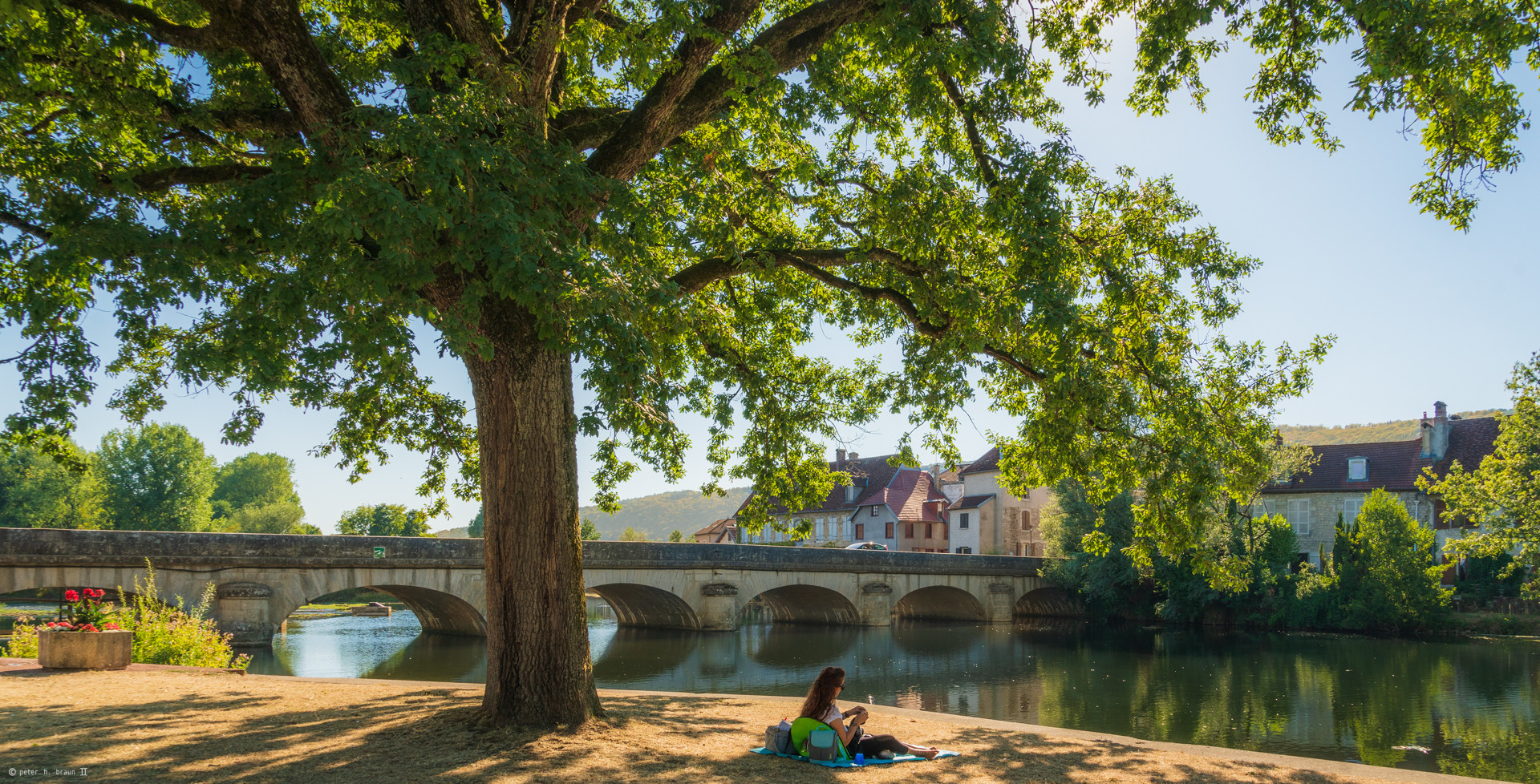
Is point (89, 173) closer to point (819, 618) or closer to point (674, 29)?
point (674, 29)

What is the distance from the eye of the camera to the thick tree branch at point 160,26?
603 centimetres

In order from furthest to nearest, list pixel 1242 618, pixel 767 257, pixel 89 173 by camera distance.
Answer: pixel 1242 618
pixel 767 257
pixel 89 173

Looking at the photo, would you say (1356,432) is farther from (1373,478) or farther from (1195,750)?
(1195,750)

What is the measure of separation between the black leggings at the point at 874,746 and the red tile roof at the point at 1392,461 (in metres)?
37.8

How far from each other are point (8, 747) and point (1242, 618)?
35883 mm

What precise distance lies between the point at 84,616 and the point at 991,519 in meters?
45.0

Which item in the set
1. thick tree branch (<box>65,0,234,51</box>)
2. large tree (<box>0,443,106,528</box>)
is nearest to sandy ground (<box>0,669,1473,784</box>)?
thick tree branch (<box>65,0,234,51</box>)

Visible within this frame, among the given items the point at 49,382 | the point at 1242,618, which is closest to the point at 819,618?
the point at 1242,618

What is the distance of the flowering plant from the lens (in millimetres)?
9883

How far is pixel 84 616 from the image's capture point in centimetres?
1001

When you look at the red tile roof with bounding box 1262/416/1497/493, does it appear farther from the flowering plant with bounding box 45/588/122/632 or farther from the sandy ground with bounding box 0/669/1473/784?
the flowering plant with bounding box 45/588/122/632

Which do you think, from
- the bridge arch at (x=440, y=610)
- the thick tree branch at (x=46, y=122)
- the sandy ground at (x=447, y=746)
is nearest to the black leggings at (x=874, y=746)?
the sandy ground at (x=447, y=746)

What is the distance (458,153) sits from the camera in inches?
214

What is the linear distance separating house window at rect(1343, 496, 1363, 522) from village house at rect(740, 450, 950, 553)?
19.5 metres
